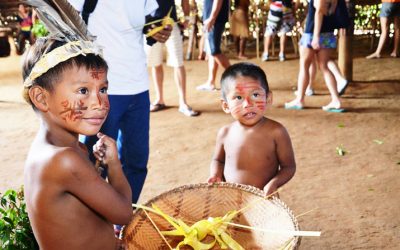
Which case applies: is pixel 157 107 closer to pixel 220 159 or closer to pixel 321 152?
pixel 321 152

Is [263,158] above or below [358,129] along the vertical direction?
above

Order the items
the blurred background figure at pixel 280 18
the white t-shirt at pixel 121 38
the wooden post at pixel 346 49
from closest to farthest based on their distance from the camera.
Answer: the white t-shirt at pixel 121 38 → the wooden post at pixel 346 49 → the blurred background figure at pixel 280 18

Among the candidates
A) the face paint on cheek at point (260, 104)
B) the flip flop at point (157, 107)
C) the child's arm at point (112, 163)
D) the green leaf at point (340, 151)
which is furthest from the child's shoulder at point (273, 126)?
the flip flop at point (157, 107)

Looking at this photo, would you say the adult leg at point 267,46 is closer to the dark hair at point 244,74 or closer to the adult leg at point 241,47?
the adult leg at point 241,47

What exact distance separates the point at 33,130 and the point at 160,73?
1.70 metres

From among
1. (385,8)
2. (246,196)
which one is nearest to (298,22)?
(385,8)

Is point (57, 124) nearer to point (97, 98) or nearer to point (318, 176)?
point (97, 98)

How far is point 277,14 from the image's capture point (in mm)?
8047

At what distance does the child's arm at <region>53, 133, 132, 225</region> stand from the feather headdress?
0.31 m

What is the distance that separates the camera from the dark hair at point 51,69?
153 cm

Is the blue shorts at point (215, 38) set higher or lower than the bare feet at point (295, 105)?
higher

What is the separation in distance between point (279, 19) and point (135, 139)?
20.2ft

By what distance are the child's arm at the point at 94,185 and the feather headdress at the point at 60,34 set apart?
309 mm

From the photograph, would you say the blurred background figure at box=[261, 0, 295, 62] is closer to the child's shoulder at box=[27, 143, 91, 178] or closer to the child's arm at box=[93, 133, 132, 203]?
the child's arm at box=[93, 133, 132, 203]
